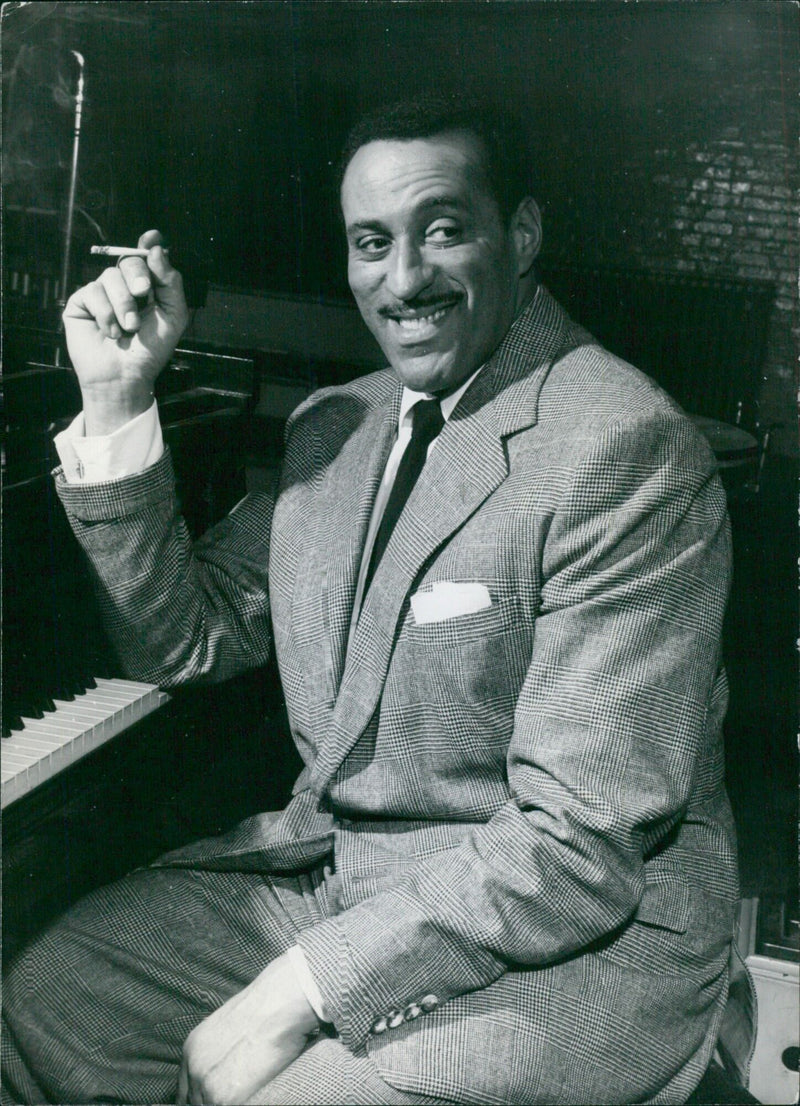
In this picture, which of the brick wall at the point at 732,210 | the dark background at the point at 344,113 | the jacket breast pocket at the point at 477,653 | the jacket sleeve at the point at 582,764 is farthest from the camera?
the brick wall at the point at 732,210

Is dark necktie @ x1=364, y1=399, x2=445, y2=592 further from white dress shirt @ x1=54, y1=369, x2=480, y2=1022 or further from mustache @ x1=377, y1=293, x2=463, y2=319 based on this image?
mustache @ x1=377, y1=293, x2=463, y2=319

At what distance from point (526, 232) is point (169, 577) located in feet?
2.71

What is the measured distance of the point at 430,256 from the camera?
1615mm

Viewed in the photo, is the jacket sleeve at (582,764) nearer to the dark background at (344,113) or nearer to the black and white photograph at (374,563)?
the black and white photograph at (374,563)

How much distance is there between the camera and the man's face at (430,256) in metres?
1.58

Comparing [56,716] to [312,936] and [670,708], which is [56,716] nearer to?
[312,936]

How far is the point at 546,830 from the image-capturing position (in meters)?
1.37

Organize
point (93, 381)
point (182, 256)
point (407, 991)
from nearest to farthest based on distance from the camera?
point (407, 991) < point (93, 381) < point (182, 256)

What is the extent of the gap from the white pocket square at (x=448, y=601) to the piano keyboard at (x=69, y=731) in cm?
54

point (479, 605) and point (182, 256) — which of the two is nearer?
point (479, 605)

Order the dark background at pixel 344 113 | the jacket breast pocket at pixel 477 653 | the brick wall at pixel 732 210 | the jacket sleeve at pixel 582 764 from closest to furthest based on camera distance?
the jacket sleeve at pixel 582 764 < the jacket breast pocket at pixel 477 653 < the dark background at pixel 344 113 < the brick wall at pixel 732 210

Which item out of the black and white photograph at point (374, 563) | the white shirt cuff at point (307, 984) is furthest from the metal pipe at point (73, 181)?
the white shirt cuff at point (307, 984)

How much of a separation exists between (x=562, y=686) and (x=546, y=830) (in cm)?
19

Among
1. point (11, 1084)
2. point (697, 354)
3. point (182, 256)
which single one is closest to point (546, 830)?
point (11, 1084)
